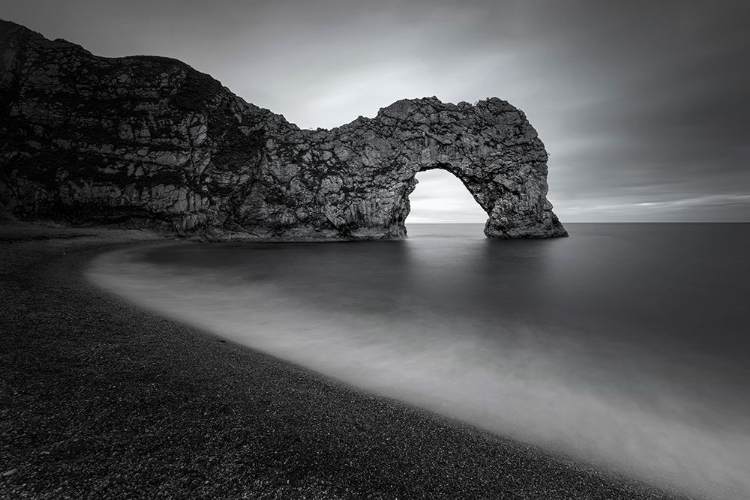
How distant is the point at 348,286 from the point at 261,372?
813cm

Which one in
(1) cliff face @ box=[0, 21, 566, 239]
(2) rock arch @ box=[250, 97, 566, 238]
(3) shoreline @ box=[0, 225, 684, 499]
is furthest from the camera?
(2) rock arch @ box=[250, 97, 566, 238]

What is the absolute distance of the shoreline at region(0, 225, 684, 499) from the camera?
77.7 inches

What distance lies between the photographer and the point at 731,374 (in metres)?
5.60

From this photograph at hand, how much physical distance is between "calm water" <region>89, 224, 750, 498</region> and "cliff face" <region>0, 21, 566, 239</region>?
15098mm

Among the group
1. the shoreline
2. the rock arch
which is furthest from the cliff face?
the shoreline

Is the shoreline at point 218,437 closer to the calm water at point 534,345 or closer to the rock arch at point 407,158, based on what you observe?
the calm water at point 534,345

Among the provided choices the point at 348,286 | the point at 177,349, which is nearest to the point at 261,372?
the point at 177,349

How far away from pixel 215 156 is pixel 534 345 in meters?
31.4

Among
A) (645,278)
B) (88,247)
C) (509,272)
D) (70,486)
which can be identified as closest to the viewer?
(70,486)

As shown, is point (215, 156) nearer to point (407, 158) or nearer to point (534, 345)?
point (407, 158)

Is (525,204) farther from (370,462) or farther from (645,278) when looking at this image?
(370,462)

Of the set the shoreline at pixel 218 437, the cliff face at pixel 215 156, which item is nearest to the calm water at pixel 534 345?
the shoreline at pixel 218 437

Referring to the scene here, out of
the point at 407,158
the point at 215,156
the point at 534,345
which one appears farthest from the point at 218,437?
the point at 407,158

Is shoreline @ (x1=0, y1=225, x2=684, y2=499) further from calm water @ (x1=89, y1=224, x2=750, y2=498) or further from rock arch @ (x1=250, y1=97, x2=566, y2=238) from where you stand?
rock arch @ (x1=250, y1=97, x2=566, y2=238)
